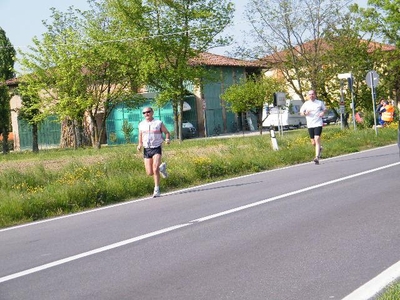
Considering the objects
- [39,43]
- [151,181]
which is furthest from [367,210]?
[39,43]

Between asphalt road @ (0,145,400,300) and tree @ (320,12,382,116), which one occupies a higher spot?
tree @ (320,12,382,116)

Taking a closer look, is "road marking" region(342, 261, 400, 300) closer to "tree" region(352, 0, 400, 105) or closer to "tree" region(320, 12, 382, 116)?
"tree" region(320, 12, 382, 116)


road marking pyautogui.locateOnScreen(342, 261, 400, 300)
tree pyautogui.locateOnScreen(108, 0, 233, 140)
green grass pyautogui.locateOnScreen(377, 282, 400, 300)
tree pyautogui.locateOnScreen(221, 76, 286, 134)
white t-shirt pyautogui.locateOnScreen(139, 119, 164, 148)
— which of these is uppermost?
tree pyautogui.locateOnScreen(108, 0, 233, 140)

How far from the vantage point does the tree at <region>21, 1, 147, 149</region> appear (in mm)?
48750

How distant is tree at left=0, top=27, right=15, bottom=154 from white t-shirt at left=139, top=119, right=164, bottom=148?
39.9m

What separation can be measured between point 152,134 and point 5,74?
139ft

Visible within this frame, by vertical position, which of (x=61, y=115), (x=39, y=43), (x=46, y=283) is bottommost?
(x=46, y=283)

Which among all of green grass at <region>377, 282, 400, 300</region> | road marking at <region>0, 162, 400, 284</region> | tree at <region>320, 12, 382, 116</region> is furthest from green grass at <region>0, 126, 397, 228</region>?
tree at <region>320, 12, 382, 116</region>

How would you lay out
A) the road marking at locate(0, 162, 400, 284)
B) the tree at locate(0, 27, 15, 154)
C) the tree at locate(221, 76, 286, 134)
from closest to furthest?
1. the road marking at locate(0, 162, 400, 284)
2. the tree at locate(221, 76, 286, 134)
3. the tree at locate(0, 27, 15, 154)

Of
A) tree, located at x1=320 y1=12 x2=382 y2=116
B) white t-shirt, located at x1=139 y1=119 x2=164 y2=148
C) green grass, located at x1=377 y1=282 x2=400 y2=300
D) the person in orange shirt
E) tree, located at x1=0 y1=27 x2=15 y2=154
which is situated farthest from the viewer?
tree, located at x1=0 y1=27 x2=15 y2=154

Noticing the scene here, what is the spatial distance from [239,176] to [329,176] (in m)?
3.34

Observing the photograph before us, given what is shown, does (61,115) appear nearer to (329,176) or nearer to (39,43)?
(39,43)

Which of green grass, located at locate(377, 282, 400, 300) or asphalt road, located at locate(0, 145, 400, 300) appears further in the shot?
asphalt road, located at locate(0, 145, 400, 300)

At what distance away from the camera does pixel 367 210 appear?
32.0 feet
